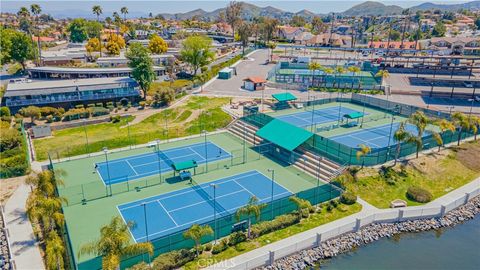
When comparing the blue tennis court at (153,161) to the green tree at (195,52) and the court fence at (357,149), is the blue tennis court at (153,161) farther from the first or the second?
the green tree at (195,52)

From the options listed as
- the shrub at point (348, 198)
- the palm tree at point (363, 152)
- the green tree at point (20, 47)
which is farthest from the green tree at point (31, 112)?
the palm tree at point (363, 152)

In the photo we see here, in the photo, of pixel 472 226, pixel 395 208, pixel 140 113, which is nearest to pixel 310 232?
pixel 395 208

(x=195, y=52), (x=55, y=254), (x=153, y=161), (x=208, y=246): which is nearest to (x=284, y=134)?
(x=153, y=161)

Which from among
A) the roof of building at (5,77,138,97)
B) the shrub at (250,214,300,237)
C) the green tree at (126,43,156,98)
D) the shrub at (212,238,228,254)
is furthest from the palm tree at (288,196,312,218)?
the roof of building at (5,77,138,97)

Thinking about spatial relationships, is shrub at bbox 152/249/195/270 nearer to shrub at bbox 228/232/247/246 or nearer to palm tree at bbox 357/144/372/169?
shrub at bbox 228/232/247/246

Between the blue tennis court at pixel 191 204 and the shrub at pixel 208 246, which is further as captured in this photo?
the blue tennis court at pixel 191 204

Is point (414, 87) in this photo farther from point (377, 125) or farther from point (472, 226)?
point (472, 226)
